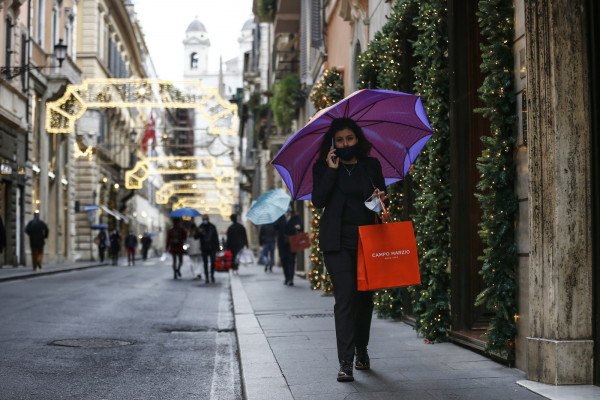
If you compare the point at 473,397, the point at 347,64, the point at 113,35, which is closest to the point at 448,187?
the point at 473,397

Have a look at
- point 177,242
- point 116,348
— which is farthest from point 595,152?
point 177,242

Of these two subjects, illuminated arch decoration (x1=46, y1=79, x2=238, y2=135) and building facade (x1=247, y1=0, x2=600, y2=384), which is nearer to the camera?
building facade (x1=247, y1=0, x2=600, y2=384)

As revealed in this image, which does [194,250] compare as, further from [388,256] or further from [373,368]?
[388,256]

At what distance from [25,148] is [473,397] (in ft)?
92.4

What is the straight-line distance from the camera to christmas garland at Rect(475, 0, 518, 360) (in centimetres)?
604

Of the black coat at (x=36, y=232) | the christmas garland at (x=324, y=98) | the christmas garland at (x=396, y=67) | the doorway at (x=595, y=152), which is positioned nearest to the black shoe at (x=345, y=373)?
the doorway at (x=595, y=152)

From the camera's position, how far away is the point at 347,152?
19.7 ft

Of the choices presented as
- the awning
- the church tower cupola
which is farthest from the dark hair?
the church tower cupola

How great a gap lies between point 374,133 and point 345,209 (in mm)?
875

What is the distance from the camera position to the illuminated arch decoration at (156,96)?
2558 centimetres

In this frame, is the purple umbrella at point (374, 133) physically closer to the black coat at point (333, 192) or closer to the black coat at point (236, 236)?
the black coat at point (333, 192)

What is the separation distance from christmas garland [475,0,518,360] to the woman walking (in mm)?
841

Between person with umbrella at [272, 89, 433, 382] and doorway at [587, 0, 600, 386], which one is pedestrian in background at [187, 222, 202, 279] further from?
doorway at [587, 0, 600, 386]

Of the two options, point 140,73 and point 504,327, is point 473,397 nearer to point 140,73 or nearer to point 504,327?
point 504,327
